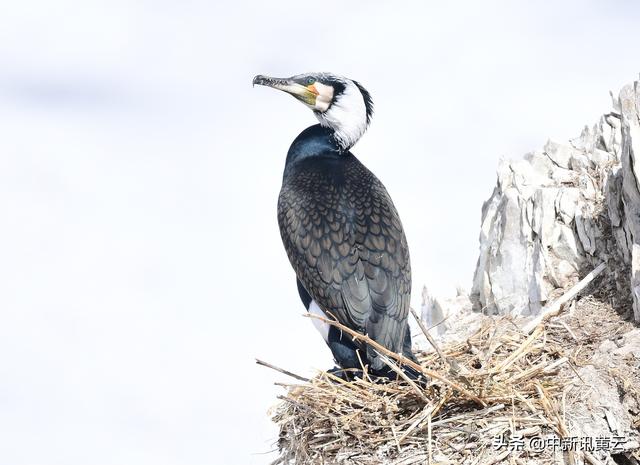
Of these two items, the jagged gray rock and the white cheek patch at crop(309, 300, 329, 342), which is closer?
the white cheek patch at crop(309, 300, 329, 342)

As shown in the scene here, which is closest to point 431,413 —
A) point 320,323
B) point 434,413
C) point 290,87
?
point 434,413

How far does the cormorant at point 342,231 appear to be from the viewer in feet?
18.7

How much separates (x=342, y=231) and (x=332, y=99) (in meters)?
1.21

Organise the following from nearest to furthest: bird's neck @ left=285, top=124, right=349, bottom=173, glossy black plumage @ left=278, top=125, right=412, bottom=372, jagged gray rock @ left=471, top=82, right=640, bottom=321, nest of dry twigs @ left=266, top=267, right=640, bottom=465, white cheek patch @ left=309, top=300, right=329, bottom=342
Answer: nest of dry twigs @ left=266, top=267, right=640, bottom=465 → glossy black plumage @ left=278, top=125, right=412, bottom=372 → white cheek patch @ left=309, top=300, right=329, bottom=342 → bird's neck @ left=285, top=124, right=349, bottom=173 → jagged gray rock @ left=471, top=82, right=640, bottom=321

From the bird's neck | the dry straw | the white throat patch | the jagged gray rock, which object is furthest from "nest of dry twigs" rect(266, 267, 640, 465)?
the white throat patch

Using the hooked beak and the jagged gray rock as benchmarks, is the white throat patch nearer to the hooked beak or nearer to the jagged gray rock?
the hooked beak

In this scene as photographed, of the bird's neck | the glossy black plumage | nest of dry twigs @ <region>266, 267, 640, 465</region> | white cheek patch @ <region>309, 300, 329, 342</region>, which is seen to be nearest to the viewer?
nest of dry twigs @ <region>266, 267, 640, 465</region>

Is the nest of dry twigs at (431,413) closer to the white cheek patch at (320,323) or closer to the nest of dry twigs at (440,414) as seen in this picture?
the nest of dry twigs at (440,414)

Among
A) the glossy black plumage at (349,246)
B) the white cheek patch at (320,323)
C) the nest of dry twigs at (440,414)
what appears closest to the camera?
the nest of dry twigs at (440,414)

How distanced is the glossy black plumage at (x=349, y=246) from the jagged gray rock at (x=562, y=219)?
171 centimetres

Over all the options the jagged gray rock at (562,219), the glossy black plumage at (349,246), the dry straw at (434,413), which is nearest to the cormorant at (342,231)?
the glossy black plumage at (349,246)

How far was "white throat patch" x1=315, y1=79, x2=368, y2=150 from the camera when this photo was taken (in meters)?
6.62

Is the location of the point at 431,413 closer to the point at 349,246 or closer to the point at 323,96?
the point at 349,246

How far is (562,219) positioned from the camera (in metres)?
7.48
